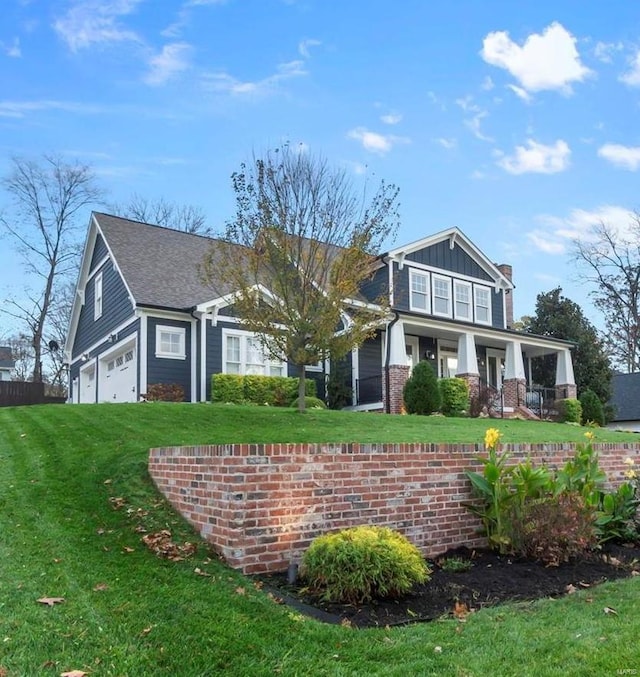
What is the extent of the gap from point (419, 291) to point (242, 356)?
724 cm

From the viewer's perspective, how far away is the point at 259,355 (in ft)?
60.2

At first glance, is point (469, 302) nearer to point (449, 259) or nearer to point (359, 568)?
point (449, 259)

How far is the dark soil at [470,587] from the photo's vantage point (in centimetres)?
432

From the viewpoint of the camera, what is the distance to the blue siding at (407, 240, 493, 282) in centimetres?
2225

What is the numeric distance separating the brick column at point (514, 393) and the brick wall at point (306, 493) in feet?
48.4

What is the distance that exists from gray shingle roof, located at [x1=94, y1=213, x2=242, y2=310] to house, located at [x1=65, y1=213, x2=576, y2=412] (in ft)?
0.13

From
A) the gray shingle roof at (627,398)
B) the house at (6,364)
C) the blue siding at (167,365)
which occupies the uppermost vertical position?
the house at (6,364)

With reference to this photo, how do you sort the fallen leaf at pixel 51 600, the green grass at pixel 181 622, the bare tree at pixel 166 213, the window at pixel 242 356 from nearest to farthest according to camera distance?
the green grass at pixel 181 622 → the fallen leaf at pixel 51 600 → the window at pixel 242 356 → the bare tree at pixel 166 213

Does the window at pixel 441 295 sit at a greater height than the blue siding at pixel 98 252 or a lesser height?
lesser

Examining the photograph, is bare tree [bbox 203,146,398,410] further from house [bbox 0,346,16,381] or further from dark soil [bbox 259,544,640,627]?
house [bbox 0,346,16,381]

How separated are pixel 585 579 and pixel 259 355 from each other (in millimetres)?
13679

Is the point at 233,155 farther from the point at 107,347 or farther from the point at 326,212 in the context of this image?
the point at 107,347

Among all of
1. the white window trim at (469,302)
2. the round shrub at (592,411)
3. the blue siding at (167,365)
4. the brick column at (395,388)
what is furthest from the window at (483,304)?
the blue siding at (167,365)

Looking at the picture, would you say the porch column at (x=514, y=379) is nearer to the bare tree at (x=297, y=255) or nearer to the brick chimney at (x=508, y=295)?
the brick chimney at (x=508, y=295)
